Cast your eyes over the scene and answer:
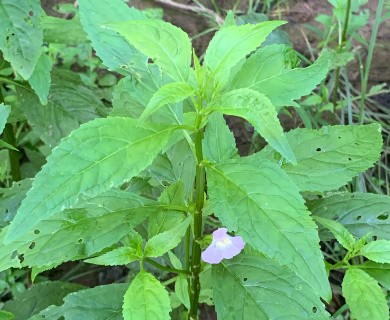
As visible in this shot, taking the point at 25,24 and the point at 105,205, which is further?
the point at 25,24

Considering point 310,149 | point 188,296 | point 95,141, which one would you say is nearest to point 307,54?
point 310,149

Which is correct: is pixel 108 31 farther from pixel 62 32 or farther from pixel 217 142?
pixel 62 32

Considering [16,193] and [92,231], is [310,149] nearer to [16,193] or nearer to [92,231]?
[92,231]

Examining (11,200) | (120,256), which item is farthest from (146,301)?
(11,200)

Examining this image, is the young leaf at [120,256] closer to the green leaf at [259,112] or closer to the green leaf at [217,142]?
the green leaf at [217,142]

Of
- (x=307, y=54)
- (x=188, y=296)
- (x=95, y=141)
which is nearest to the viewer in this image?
(x=95, y=141)
